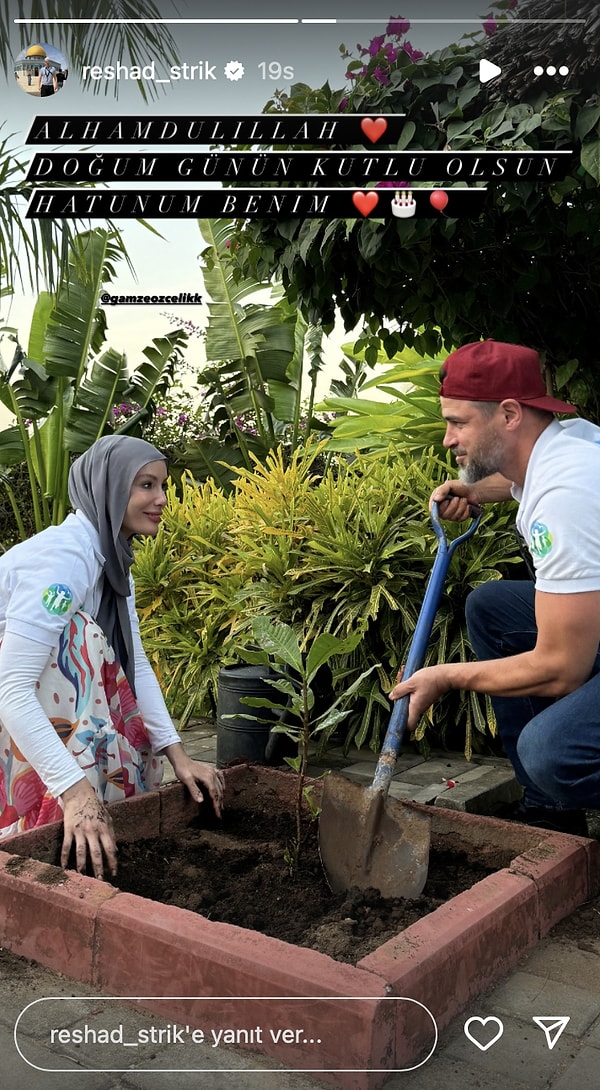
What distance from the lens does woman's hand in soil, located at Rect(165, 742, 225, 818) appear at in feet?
10.5

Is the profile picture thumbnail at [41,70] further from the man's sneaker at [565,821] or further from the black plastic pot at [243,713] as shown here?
the man's sneaker at [565,821]

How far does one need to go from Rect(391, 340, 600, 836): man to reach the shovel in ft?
0.84

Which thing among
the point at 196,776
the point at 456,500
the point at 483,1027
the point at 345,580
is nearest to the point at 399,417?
the point at 345,580

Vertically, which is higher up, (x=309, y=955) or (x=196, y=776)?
(x=196, y=776)

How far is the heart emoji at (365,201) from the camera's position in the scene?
343cm

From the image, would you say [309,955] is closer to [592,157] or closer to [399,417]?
[592,157]

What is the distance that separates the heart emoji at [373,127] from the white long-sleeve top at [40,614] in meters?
1.65

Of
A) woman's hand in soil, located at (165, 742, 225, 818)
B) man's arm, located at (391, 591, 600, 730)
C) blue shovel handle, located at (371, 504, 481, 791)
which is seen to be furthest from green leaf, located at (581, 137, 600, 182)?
woman's hand in soil, located at (165, 742, 225, 818)

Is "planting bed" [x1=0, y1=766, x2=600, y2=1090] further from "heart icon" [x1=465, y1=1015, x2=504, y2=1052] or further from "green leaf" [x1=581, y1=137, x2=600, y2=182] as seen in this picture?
"green leaf" [x1=581, y1=137, x2=600, y2=182]

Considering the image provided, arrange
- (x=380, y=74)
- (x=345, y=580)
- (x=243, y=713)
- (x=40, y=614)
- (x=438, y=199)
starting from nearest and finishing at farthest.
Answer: (x=40, y=614) < (x=438, y=199) < (x=380, y=74) < (x=243, y=713) < (x=345, y=580)

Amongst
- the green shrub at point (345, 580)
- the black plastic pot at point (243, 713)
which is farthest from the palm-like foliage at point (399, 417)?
the black plastic pot at point (243, 713)

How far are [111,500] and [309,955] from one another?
5.12 feet

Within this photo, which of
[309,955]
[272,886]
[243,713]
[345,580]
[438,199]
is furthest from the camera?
[345,580]

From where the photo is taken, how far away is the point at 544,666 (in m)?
2.64
